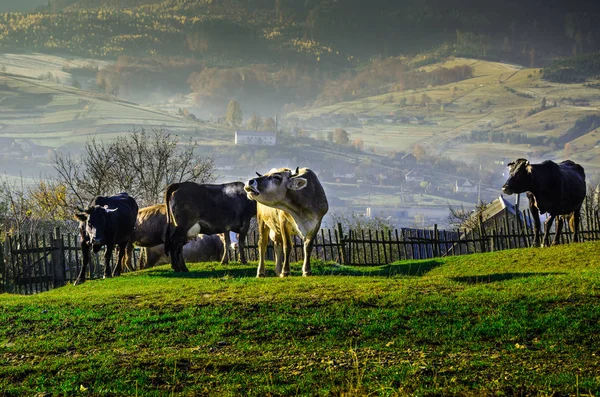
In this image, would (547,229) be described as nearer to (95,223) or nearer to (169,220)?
(169,220)

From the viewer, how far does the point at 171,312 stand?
1598 cm

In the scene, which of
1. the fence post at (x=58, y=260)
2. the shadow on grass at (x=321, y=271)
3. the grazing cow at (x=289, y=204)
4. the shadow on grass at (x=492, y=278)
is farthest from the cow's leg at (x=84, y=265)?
the shadow on grass at (x=492, y=278)

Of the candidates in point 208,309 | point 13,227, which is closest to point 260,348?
point 208,309

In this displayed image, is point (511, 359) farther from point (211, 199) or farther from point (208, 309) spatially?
point (211, 199)

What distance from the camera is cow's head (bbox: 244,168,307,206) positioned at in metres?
21.5

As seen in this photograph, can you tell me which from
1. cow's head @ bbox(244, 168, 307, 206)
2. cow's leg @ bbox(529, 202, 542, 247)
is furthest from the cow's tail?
cow's leg @ bbox(529, 202, 542, 247)

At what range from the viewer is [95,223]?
2602cm

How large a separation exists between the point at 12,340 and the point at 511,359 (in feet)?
27.4

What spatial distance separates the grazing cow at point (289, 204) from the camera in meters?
21.6

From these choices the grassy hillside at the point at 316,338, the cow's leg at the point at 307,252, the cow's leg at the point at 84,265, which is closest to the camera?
the grassy hillside at the point at 316,338

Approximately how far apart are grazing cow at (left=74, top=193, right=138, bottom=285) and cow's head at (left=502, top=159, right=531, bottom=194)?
12.6 metres

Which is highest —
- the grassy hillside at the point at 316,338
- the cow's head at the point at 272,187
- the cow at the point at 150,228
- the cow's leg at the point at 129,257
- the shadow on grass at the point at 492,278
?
the cow's head at the point at 272,187

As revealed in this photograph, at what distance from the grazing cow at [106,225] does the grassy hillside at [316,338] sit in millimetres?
6485

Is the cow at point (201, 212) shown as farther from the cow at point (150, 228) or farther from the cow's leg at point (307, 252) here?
the cow's leg at point (307, 252)
